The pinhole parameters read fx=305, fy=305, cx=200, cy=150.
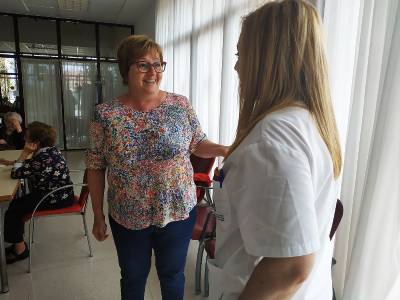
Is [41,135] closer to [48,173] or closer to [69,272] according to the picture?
[48,173]

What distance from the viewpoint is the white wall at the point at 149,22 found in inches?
227

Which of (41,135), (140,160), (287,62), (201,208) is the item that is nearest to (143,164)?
(140,160)

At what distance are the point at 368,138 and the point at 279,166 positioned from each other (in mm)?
971

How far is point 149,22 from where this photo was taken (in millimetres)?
6109

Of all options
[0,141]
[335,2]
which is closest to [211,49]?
[335,2]

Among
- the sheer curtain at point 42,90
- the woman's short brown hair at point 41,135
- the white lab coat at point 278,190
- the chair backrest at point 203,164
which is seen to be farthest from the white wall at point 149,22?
the white lab coat at point 278,190

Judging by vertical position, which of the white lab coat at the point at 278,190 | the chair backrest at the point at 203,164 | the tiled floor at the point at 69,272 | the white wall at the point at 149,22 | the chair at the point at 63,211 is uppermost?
the white wall at the point at 149,22

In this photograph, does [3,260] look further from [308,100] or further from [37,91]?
[37,91]

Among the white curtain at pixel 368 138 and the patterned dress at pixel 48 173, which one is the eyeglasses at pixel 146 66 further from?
the patterned dress at pixel 48 173

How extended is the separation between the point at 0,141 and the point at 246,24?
4.20 m

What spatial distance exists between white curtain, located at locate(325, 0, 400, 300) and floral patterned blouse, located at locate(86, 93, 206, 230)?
0.77 metres

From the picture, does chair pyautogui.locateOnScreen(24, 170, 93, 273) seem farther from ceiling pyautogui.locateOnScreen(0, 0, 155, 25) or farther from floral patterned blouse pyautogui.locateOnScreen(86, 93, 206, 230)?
ceiling pyautogui.locateOnScreen(0, 0, 155, 25)

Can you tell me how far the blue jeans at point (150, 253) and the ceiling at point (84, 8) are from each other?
529 centimetres

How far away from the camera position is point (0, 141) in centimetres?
391
